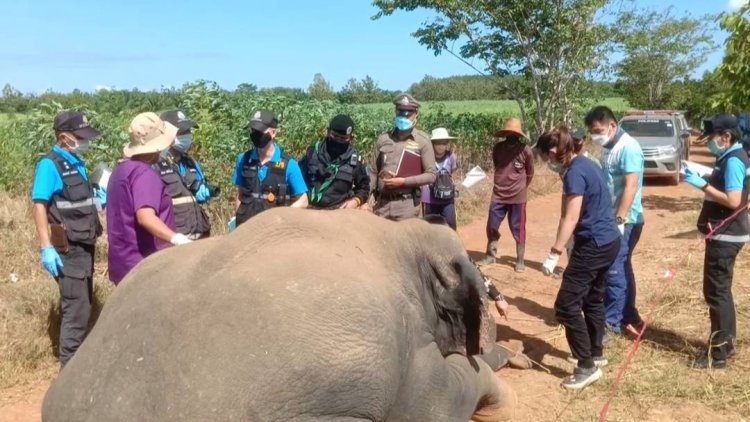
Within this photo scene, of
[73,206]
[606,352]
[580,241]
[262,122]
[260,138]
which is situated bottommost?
[606,352]

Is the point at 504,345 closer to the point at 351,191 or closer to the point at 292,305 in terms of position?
the point at 351,191

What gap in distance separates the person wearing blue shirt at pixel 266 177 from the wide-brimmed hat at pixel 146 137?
Answer: 112 centimetres

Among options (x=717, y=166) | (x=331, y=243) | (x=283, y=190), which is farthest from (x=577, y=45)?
(x=331, y=243)

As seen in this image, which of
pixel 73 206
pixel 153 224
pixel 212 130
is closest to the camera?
pixel 153 224

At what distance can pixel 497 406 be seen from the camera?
114 inches

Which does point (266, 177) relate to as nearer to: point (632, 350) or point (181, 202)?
point (181, 202)

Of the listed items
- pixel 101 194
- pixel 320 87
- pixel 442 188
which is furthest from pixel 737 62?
pixel 320 87

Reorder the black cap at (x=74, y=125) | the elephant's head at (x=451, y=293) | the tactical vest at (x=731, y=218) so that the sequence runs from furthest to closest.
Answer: the tactical vest at (x=731, y=218)
the black cap at (x=74, y=125)
the elephant's head at (x=451, y=293)

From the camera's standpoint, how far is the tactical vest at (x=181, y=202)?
17.2ft

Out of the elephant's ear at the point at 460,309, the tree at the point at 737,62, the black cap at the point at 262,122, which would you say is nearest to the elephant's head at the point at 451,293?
the elephant's ear at the point at 460,309

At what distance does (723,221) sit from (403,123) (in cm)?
310

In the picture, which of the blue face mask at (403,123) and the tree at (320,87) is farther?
the tree at (320,87)

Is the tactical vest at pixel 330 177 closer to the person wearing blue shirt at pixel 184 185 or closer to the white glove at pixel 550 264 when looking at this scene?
the person wearing blue shirt at pixel 184 185

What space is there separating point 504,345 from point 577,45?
12770mm
